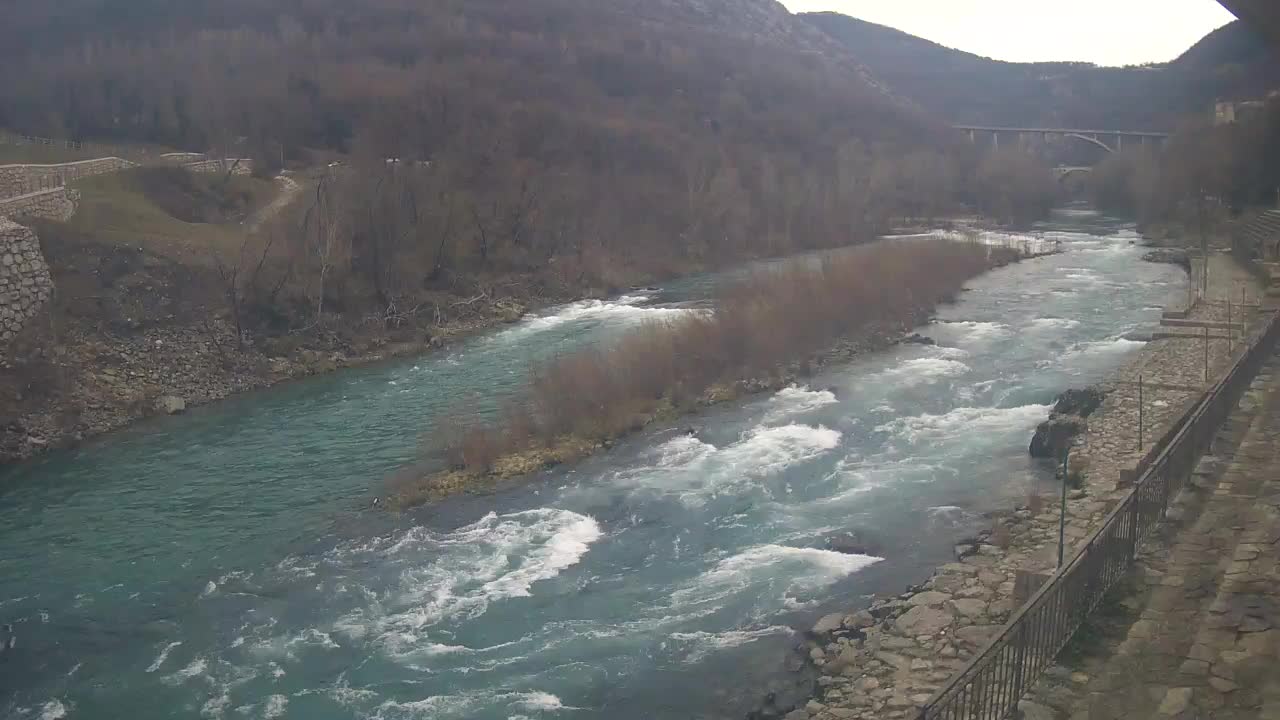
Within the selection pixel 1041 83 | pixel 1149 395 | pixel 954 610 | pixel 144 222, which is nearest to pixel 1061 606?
pixel 954 610

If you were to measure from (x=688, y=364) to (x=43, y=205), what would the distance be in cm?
1990

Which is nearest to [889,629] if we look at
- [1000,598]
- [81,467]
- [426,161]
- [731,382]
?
[1000,598]

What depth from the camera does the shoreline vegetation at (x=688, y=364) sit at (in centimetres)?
1812

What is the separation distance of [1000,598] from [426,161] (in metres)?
40.7

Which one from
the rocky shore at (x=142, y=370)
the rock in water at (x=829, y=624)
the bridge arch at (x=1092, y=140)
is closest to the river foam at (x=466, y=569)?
the rock in water at (x=829, y=624)

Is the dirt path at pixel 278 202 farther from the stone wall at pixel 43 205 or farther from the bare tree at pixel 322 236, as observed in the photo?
the stone wall at pixel 43 205

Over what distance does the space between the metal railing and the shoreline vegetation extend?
1061 cm

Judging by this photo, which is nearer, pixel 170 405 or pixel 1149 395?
pixel 1149 395

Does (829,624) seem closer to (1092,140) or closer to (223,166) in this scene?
(223,166)

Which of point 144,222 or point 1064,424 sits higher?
point 144,222

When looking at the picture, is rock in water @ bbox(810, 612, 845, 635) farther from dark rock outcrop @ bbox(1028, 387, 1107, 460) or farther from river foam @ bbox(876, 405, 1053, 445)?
river foam @ bbox(876, 405, 1053, 445)

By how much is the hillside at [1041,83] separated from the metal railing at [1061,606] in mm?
66956

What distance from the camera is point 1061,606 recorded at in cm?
738

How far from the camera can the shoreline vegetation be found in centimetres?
1812
